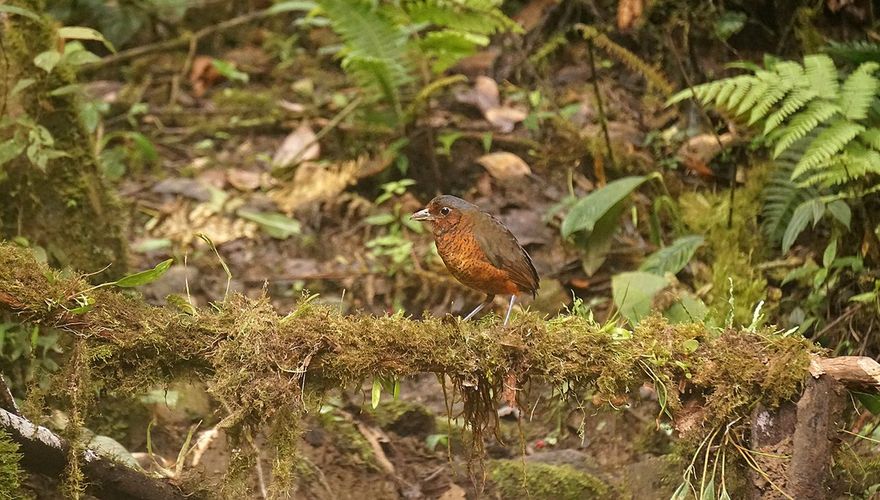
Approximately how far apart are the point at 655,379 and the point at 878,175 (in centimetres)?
201

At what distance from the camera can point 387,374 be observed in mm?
3070

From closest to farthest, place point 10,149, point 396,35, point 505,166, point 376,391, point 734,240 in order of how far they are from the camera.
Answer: point 376,391 < point 10,149 < point 734,240 < point 505,166 < point 396,35

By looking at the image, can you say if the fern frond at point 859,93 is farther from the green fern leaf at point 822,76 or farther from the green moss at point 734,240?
the green moss at point 734,240

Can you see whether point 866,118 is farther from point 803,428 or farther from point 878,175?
point 803,428

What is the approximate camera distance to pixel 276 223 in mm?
6008

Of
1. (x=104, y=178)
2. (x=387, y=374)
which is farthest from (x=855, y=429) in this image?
(x=104, y=178)

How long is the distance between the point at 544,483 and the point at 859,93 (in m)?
2.32

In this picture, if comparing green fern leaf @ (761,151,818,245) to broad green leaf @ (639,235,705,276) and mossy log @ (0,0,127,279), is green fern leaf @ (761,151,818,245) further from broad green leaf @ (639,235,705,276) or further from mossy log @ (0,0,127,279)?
mossy log @ (0,0,127,279)

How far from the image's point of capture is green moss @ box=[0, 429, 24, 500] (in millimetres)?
2801

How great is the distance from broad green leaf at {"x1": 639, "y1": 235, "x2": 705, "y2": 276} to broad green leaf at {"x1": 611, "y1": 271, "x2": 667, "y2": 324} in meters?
0.29

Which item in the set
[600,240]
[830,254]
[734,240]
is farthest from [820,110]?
[600,240]

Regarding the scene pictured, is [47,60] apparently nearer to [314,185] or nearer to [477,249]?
[477,249]

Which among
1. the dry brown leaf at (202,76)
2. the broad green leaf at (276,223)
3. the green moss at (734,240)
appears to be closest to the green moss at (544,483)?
the green moss at (734,240)

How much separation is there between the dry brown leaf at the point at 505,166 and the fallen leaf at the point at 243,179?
161 centimetres
